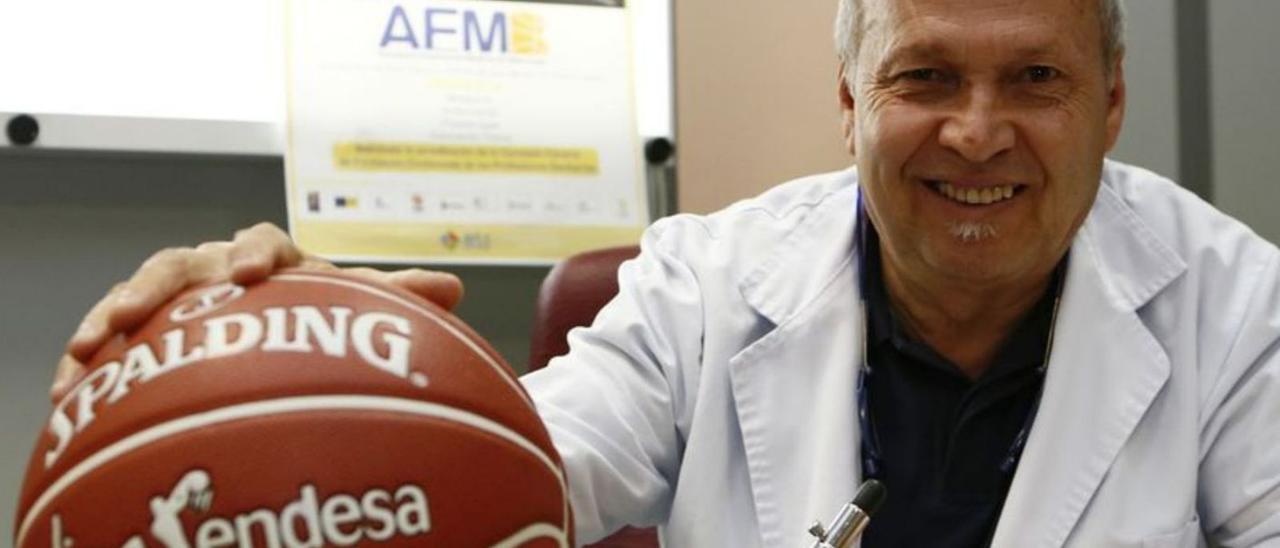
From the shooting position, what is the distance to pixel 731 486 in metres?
1.58

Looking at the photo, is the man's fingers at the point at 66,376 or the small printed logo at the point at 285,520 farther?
the man's fingers at the point at 66,376

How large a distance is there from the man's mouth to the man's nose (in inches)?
1.3

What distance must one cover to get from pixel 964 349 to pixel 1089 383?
128 mm

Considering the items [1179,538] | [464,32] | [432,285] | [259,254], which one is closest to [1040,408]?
[1179,538]

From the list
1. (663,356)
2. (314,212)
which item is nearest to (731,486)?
(663,356)

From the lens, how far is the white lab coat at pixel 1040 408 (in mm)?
1481

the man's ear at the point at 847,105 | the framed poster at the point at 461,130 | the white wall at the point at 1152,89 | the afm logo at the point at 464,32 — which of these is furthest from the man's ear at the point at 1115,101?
the afm logo at the point at 464,32

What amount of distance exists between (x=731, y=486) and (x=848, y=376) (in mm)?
156

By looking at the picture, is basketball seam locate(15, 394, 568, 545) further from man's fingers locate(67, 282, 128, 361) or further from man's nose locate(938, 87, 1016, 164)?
man's nose locate(938, 87, 1016, 164)

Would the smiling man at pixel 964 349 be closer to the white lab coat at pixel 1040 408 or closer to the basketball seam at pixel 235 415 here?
the white lab coat at pixel 1040 408

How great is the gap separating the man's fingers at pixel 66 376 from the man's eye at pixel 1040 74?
858 millimetres

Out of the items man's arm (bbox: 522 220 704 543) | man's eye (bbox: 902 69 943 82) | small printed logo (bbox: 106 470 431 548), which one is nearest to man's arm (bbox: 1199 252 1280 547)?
man's eye (bbox: 902 69 943 82)

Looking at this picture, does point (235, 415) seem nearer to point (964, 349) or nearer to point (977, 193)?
point (977, 193)

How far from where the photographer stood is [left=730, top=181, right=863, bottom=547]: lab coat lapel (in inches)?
59.8
